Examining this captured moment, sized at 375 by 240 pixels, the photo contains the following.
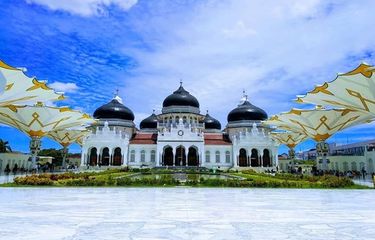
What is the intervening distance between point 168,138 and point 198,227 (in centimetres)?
4530

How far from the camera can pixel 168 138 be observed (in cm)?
5184

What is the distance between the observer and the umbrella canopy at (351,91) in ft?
70.1

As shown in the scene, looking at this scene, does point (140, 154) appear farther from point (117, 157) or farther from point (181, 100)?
point (181, 100)

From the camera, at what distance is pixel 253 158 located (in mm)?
54562

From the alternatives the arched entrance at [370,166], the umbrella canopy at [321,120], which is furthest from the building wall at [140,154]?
the arched entrance at [370,166]

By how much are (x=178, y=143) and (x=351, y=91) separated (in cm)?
3182

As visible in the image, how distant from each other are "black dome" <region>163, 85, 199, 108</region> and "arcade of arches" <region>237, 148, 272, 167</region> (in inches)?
487

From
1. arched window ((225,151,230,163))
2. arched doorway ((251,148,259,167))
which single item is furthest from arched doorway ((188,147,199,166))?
arched doorway ((251,148,259,167))

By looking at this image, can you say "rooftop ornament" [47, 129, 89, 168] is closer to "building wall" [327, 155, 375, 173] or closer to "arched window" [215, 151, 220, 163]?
"arched window" [215, 151, 220, 163]

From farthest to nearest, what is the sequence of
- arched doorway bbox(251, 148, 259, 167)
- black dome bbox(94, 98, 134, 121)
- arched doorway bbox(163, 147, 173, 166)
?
1. black dome bbox(94, 98, 134, 121)
2. arched doorway bbox(251, 148, 259, 167)
3. arched doorway bbox(163, 147, 173, 166)

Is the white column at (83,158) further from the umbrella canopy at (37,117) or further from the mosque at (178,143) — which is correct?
the umbrella canopy at (37,117)

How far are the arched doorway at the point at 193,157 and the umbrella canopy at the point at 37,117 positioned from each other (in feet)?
65.3

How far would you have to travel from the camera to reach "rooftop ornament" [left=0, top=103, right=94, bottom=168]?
3591 centimetres

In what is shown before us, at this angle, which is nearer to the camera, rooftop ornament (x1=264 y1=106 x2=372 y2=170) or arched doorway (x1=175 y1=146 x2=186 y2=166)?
rooftop ornament (x1=264 y1=106 x2=372 y2=170)
